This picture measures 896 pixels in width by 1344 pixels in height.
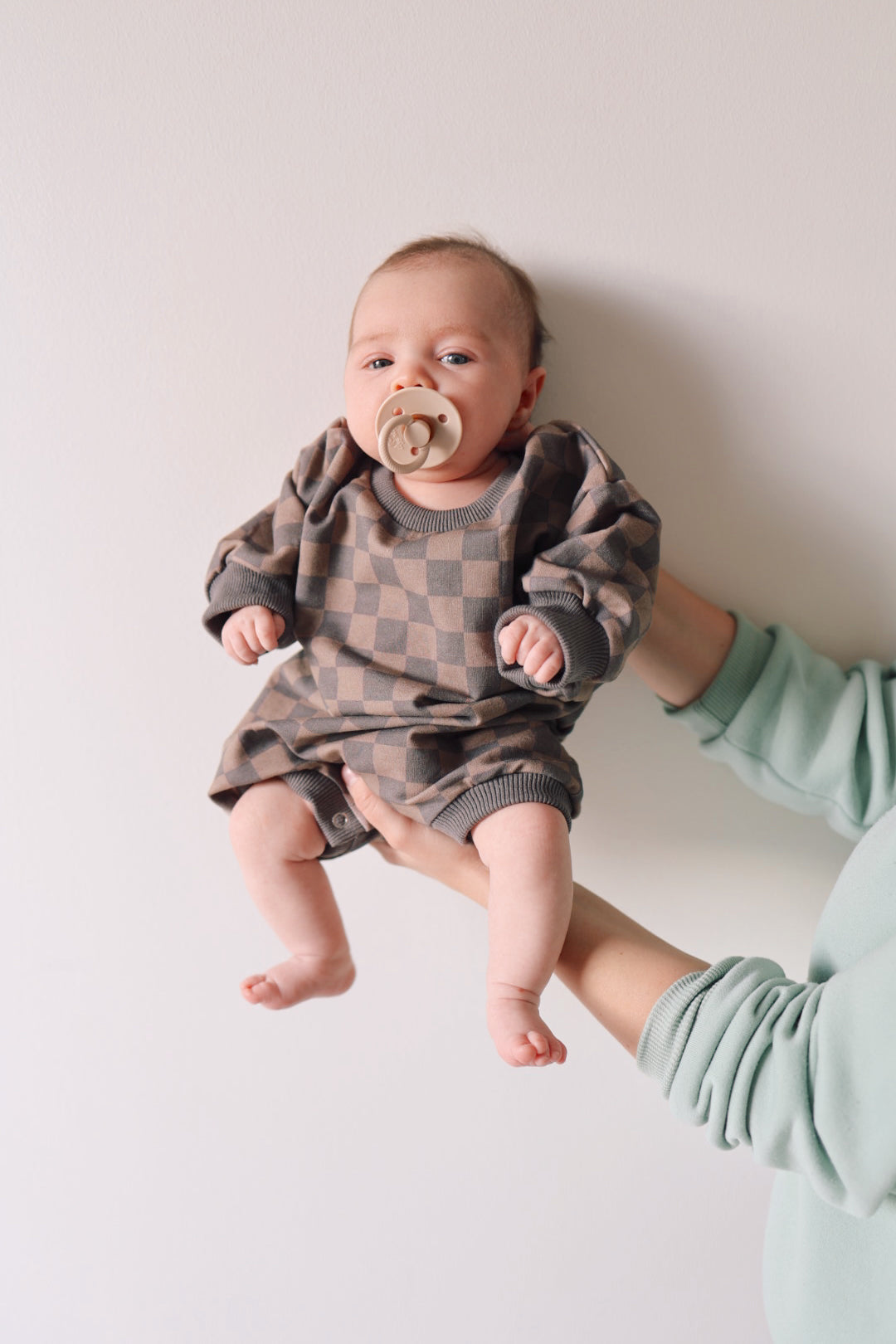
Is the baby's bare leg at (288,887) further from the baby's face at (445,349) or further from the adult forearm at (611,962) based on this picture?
the baby's face at (445,349)

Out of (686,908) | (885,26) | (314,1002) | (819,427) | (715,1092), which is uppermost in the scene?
(885,26)

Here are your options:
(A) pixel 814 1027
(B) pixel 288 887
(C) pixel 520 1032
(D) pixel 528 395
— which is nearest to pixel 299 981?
(B) pixel 288 887

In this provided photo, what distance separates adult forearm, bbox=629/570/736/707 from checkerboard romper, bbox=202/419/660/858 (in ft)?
0.35

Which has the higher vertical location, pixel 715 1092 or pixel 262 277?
pixel 262 277

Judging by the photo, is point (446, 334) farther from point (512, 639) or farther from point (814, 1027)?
point (814, 1027)

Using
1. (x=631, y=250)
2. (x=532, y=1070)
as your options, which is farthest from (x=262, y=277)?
(x=532, y=1070)

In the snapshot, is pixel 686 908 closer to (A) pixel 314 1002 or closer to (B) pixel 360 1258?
(A) pixel 314 1002

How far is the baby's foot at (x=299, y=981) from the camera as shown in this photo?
938 millimetres

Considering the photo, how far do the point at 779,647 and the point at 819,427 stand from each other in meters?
0.22

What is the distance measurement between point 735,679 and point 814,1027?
14.4 inches

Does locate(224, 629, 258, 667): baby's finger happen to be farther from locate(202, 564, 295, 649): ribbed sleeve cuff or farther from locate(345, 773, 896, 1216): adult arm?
locate(345, 773, 896, 1216): adult arm

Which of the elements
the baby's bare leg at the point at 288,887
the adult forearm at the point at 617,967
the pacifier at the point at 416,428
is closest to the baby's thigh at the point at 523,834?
the adult forearm at the point at 617,967

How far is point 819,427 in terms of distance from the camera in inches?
38.3

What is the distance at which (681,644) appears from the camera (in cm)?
96
